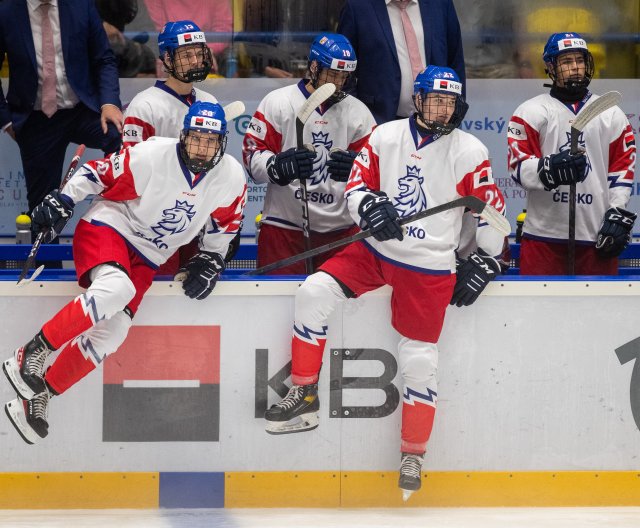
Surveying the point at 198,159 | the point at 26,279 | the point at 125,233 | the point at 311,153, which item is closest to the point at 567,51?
the point at 311,153

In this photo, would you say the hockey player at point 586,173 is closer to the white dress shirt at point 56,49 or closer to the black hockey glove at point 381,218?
the black hockey glove at point 381,218

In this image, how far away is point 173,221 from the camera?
3584 mm

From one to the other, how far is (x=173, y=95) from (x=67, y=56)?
0.60 m

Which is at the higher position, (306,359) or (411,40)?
(411,40)

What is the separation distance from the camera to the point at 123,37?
214 inches

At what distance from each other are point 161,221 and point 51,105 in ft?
3.67

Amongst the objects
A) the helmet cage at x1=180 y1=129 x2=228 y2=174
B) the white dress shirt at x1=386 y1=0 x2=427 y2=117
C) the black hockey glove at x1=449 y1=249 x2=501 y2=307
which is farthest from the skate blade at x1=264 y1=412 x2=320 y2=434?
the white dress shirt at x1=386 y1=0 x2=427 y2=117

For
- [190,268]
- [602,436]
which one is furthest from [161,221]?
[602,436]

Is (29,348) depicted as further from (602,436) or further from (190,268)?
(602,436)

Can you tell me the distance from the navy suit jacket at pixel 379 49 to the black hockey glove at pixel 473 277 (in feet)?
3.05

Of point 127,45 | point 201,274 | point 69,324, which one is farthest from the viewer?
point 127,45

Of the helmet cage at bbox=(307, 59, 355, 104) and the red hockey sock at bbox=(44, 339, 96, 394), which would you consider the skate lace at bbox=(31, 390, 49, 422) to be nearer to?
the red hockey sock at bbox=(44, 339, 96, 394)

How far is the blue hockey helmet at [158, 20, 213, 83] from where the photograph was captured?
3947 millimetres

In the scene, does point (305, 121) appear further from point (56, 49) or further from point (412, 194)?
point (56, 49)
